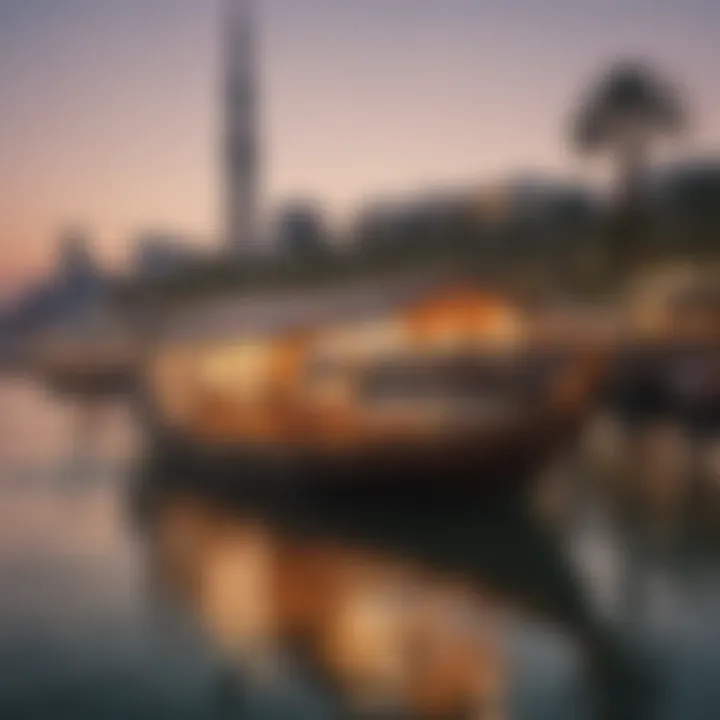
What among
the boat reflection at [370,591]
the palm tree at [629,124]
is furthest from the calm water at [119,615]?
the palm tree at [629,124]

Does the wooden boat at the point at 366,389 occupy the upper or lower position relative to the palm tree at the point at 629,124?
lower

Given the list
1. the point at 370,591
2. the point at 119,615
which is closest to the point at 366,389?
the point at 370,591

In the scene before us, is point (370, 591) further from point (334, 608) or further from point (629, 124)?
point (629, 124)

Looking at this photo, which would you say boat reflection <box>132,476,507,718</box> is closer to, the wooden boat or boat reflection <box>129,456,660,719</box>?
boat reflection <box>129,456,660,719</box>

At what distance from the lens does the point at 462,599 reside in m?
1.42

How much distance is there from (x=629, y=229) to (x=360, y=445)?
0.58 meters

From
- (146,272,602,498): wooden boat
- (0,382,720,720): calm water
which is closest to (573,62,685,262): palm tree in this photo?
(146,272,602,498): wooden boat

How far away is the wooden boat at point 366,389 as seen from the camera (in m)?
1.49

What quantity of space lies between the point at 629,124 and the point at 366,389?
23.7 inches

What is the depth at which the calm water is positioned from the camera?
3.63 feet

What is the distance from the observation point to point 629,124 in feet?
4.70

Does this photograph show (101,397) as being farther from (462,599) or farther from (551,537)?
(551,537)

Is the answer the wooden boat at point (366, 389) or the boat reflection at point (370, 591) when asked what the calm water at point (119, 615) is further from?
the wooden boat at point (366, 389)

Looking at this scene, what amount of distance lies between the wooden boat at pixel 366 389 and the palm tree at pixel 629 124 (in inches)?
9.7
